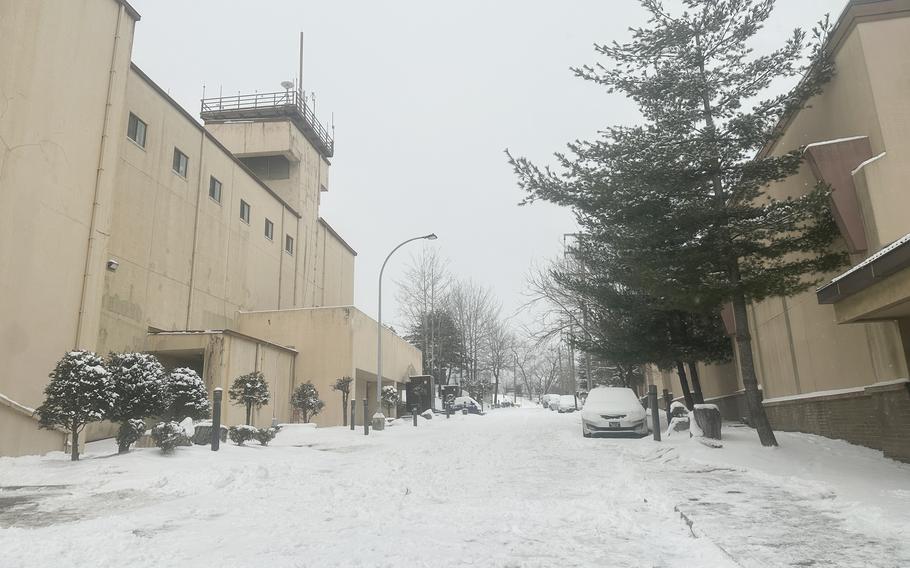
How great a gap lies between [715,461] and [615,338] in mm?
7788

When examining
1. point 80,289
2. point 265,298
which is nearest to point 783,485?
point 80,289

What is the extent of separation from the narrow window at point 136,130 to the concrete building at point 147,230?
2.8 inches

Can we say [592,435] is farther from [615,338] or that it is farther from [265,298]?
[265,298]

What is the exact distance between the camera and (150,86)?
21.2 metres

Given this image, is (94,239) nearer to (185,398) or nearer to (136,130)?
(185,398)

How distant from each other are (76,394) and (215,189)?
17.1 meters

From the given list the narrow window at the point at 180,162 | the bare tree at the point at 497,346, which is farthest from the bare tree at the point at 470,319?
the narrow window at the point at 180,162

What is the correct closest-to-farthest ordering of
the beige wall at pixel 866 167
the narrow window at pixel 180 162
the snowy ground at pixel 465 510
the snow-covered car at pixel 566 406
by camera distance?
1. the snowy ground at pixel 465 510
2. the beige wall at pixel 866 167
3. the narrow window at pixel 180 162
4. the snow-covered car at pixel 566 406

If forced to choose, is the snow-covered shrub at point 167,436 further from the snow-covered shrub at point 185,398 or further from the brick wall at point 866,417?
the brick wall at point 866,417

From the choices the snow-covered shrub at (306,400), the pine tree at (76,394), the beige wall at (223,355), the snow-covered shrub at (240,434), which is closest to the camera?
the pine tree at (76,394)

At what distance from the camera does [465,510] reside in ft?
22.6

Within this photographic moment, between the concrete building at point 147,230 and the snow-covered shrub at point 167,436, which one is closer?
the snow-covered shrub at point 167,436

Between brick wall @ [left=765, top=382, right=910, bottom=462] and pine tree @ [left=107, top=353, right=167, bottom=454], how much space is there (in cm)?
1288

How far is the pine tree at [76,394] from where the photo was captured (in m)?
10.3
